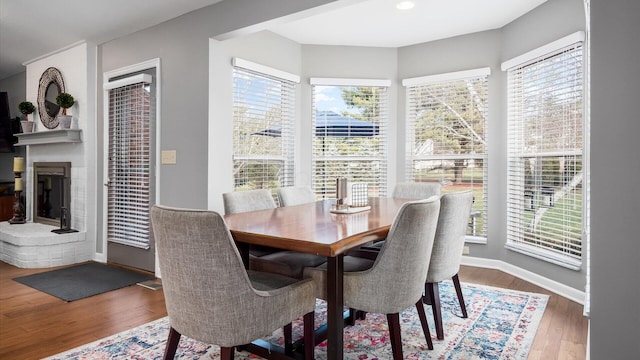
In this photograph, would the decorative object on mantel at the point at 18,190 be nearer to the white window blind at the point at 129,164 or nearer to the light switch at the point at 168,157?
the white window blind at the point at 129,164

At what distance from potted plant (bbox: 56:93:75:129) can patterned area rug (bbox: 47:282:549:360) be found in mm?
2998

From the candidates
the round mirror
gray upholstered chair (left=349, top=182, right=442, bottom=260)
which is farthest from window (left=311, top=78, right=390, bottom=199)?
the round mirror

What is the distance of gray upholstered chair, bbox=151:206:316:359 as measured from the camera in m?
1.43

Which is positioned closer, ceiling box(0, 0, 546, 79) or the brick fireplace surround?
ceiling box(0, 0, 546, 79)

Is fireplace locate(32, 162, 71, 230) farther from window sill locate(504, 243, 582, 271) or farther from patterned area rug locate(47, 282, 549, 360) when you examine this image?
window sill locate(504, 243, 582, 271)

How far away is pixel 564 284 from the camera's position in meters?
3.26

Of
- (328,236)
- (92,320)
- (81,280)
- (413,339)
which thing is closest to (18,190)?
(81,280)

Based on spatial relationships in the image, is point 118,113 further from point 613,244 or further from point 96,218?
point 613,244

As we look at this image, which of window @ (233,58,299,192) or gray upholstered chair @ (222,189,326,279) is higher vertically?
window @ (233,58,299,192)

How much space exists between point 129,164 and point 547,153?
13.1ft

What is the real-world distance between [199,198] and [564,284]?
3126mm

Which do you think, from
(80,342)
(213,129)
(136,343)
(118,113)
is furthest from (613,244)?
(118,113)

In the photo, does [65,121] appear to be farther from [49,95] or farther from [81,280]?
[81,280]

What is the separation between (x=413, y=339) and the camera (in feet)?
7.80
